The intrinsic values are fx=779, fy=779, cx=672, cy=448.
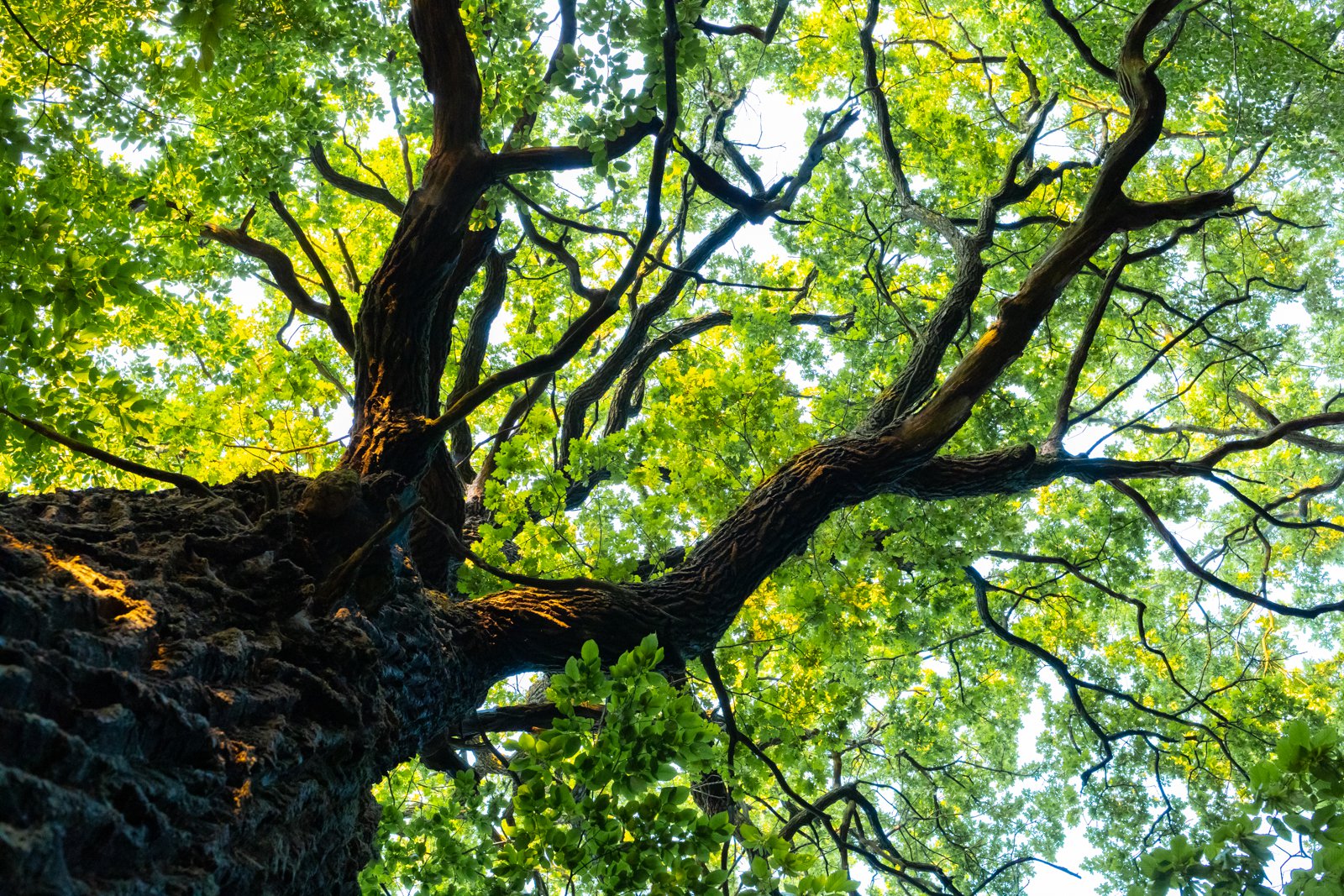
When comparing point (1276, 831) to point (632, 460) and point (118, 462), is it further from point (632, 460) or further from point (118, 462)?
point (632, 460)

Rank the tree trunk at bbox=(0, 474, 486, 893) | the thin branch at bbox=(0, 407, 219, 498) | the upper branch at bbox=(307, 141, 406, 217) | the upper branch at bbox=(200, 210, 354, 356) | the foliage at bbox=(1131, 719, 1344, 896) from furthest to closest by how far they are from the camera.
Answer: the upper branch at bbox=(307, 141, 406, 217), the upper branch at bbox=(200, 210, 354, 356), the thin branch at bbox=(0, 407, 219, 498), the foliage at bbox=(1131, 719, 1344, 896), the tree trunk at bbox=(0, 474, 486, 893)

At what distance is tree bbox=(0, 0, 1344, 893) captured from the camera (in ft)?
7.60

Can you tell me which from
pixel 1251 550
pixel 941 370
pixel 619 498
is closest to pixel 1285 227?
pixel 1251 550

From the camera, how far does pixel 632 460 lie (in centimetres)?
663

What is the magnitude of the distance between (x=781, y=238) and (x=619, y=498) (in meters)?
4.97

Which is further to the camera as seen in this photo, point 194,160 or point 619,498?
point 619,498

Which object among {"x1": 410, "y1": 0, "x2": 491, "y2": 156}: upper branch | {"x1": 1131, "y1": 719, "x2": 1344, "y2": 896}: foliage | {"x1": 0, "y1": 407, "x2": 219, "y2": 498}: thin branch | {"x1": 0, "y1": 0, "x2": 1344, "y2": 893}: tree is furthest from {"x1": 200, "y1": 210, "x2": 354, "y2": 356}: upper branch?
{"x1": 1131, "y1": 719, "x2": 1344, "y2": 896}: foliage

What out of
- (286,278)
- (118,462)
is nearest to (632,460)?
(286,278)

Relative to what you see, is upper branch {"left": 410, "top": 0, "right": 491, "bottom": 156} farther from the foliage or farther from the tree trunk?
the foliage

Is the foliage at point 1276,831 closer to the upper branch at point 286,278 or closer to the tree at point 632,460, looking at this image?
the tree at point 632,460

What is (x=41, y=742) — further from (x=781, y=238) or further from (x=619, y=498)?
(x=781, y=238)

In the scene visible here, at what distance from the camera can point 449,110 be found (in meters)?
4.03

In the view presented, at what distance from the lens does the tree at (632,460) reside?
232 centimetres

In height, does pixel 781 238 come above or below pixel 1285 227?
below
